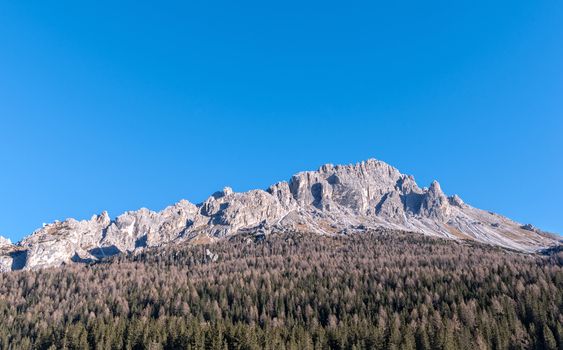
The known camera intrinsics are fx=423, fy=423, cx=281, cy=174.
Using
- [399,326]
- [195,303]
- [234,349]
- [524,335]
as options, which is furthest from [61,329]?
[524,335]

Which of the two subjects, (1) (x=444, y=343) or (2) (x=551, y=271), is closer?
(1) (x=444, y=343)

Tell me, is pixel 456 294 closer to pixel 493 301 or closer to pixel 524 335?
pixel 493 301

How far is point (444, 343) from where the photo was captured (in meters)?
109

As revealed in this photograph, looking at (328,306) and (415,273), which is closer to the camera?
(328,306)

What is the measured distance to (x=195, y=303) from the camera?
179375 millimetres

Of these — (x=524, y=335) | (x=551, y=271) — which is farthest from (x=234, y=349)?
(x=551, y=271)

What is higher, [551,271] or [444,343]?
[551,271]

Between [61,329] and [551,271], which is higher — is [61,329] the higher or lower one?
the lower one

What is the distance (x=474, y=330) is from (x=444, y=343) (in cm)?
2259

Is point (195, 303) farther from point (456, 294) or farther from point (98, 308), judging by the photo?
point (456, 294)

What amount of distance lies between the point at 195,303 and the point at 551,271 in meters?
147

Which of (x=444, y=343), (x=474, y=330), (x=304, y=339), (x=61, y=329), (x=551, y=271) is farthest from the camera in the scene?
(x=551, y=271)

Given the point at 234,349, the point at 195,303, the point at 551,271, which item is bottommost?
the point at 234,349

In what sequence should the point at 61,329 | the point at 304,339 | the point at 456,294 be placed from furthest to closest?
the point at 456,294 < the point at 61,329 < the point at 304,339
